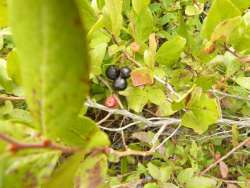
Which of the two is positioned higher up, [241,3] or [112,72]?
[241,3]

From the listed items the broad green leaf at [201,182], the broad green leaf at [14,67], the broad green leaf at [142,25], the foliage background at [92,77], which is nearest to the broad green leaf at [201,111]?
the foliage background at [92,77]

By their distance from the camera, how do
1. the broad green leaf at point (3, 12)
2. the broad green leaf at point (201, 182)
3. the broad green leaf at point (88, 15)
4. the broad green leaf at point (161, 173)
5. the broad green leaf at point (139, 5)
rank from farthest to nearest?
the broad green leaf at point (161, 173) < the broad green leaf at point (201, 182) < the broad green leaf at point (139, 5) < the broad green leaf at point (88, 15) < the broad green leaf at point (3, 12)

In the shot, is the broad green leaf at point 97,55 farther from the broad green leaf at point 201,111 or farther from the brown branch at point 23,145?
the brown branch at point 23,145

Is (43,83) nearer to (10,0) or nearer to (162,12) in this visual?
(10,0)

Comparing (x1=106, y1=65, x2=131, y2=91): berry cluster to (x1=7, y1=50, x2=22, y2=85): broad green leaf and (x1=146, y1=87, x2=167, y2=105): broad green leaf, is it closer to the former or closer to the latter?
(x1=146, y1=87, x2=167, y2=105): broad green leaf

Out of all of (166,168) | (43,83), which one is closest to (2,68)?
(43,83)

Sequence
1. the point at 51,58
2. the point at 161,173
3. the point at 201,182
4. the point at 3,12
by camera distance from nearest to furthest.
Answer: the point at 51,58
the point at 3,12
the point at 201,182
the point at 161,173

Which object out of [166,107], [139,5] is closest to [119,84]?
[166,107]

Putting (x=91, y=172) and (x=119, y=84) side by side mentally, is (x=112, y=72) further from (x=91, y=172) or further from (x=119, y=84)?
(x=91, y=172)
